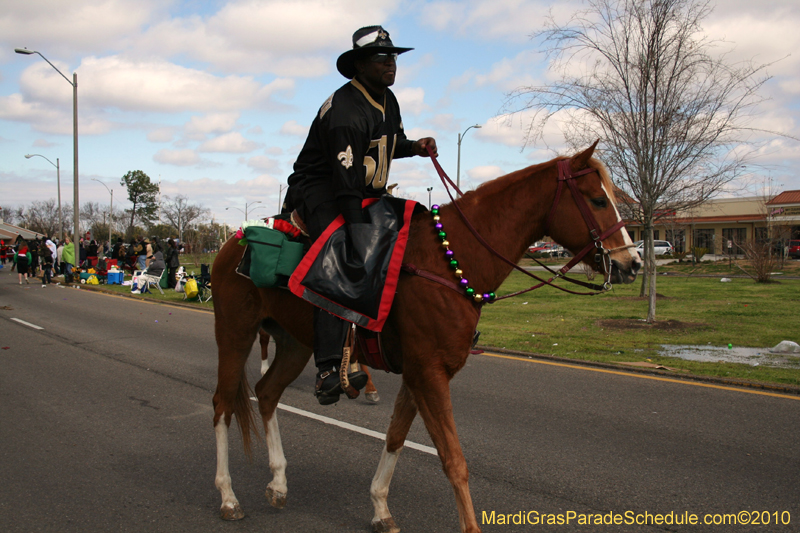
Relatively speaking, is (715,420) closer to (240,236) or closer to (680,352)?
(680,352)

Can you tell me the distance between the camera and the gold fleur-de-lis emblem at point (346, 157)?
10.7 ft

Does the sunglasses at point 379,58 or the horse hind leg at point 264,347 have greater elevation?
the sunglasses at point 379,58

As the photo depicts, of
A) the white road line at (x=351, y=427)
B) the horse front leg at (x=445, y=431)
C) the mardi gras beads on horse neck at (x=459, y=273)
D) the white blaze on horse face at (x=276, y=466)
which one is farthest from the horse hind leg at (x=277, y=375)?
the mardi gras beads on horse neck at (x=459, y=273)

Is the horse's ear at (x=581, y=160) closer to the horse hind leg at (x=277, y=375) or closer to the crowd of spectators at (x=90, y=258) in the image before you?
the horse hind leg at (x=277, y=375)

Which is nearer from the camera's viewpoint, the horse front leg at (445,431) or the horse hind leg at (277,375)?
the horse front leg at (445,431)

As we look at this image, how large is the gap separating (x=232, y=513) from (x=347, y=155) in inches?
94.2

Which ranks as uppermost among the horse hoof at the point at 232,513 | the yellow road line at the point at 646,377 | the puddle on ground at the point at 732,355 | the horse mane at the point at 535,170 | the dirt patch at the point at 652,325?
the horse mane at the point at 535,170

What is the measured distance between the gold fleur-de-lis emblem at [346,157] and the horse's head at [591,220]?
1197mm

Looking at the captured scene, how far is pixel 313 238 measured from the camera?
11.7 feet

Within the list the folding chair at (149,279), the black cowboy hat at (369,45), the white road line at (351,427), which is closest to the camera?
the black cowboy hat at (369,45)

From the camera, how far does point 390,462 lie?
353 cm

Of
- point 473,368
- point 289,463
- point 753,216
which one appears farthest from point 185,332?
point 753,216

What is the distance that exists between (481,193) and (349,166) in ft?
2.68

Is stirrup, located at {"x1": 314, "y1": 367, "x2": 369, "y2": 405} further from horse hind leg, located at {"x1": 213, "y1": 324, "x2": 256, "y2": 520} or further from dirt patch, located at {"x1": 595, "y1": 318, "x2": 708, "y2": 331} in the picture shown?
dirt patch, located at {"x1": 595, "y1": 318, "x2": 708, "y2": 331}
